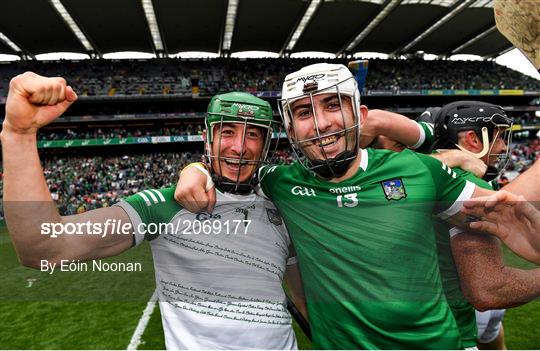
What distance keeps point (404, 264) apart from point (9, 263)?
1050 cm

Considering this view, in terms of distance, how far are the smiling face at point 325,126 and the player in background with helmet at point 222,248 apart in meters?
0.21

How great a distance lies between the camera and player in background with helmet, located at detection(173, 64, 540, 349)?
1.57m

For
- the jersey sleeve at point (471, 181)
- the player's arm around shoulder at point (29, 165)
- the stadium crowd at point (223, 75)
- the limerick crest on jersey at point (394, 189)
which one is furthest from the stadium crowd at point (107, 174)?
the jersey sleeve at point (471, 181)

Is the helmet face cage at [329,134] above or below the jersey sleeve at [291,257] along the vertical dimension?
above

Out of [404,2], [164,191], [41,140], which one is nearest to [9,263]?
[164,191]

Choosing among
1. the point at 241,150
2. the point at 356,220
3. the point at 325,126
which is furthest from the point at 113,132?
the point at 356,220

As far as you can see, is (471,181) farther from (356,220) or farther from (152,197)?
(152,197)

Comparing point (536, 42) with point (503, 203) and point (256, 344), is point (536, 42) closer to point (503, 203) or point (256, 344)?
point (503, 203)

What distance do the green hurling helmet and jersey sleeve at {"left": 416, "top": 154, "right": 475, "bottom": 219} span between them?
32.1 inches

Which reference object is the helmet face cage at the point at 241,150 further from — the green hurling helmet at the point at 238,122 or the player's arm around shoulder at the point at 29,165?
the player's arm around shoulder at the point at 29,165

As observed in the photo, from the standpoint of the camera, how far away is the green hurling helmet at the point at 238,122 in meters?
1.82

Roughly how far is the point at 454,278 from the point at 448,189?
1.73 feet

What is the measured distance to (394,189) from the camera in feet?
5.65

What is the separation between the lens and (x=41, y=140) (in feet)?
92.6
